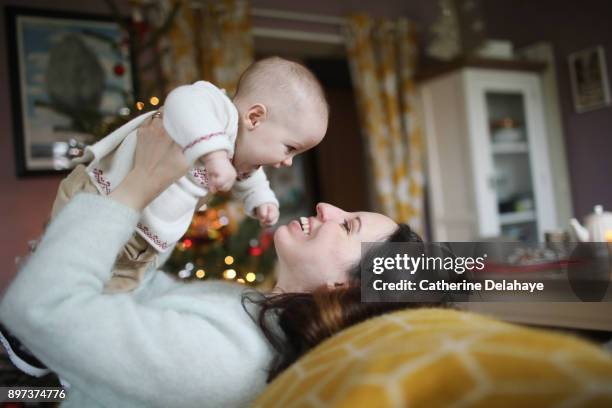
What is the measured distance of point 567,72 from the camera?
364 cm

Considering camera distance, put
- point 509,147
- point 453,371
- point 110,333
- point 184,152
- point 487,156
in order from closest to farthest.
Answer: point 453,371 → point 110,333 → point 184,152 → point 487,156 → point 509,147

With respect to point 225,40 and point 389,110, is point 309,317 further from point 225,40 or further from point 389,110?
point 389,110

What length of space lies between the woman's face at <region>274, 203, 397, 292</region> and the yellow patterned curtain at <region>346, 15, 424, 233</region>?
8.80 ft

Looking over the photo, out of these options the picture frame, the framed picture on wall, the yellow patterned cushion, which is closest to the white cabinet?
the picture frame

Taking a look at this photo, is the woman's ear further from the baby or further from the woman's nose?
the woman's nose

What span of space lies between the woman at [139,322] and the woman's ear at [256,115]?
185 mm

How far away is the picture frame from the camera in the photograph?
11.1ft

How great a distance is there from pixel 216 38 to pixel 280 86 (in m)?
2.31

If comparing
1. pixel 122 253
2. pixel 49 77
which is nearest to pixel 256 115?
pixel 122 253

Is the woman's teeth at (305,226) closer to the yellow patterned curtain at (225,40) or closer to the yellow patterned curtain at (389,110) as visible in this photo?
the yellow patterned curtain at (225,40)

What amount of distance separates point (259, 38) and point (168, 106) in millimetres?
2742

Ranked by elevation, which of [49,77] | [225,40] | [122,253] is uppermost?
[225,40]

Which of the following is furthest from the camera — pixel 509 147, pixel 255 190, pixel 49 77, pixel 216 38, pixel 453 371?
pixel 509 147

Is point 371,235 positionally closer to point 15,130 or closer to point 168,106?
point 168,106
